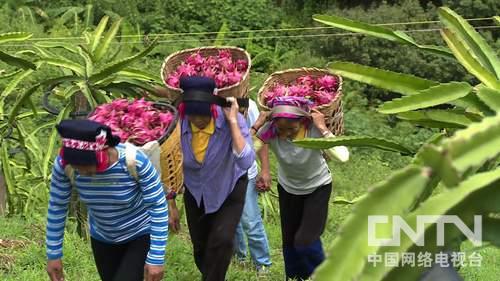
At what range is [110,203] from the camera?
3.82 meters

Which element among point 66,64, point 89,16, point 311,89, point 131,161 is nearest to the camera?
point 131,161

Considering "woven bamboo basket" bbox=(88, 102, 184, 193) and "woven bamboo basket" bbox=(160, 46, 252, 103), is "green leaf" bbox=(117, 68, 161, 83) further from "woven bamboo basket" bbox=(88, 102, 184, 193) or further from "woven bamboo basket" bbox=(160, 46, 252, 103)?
"woven bamboo basket" bbox=(88, 102, 184, 193)

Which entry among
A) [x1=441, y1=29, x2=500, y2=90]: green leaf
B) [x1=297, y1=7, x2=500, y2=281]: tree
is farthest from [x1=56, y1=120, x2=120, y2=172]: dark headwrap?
[x1=441, y1=29, x2=500, y2=90]: green leaf

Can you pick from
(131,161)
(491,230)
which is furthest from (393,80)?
(131,161)

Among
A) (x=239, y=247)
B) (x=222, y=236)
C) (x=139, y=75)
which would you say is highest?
(x=139, y=75)

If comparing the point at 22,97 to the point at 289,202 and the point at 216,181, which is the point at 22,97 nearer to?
the point at 216,181

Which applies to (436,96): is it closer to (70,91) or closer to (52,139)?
(70,91)

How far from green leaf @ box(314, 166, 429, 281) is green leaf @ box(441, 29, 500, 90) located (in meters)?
1.12

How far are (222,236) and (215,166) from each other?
1.44 ft

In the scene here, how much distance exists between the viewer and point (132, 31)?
1373 centimetres

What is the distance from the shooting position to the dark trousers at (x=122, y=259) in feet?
13.1

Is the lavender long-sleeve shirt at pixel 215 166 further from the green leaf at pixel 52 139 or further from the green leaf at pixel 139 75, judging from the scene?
the green leaf at pixel 52 139

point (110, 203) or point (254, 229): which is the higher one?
point (110, 203)

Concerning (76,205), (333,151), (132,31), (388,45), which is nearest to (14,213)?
(76,205)
